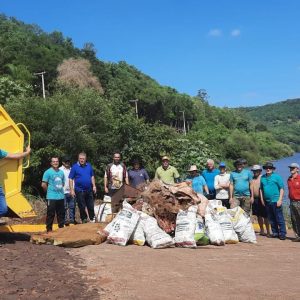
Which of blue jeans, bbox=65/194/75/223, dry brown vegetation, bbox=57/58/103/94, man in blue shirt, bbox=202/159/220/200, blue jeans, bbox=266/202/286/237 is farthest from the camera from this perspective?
dry brown vegetation, bbox=57/58/103/94

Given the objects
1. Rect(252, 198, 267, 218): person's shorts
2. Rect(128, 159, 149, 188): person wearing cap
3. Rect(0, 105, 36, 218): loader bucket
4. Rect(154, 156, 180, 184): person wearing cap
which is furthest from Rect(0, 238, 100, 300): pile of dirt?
Rect(252, 198, 267, 218): person's shorts

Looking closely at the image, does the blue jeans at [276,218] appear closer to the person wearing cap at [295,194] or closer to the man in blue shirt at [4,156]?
the person wearing cap at [295,194]

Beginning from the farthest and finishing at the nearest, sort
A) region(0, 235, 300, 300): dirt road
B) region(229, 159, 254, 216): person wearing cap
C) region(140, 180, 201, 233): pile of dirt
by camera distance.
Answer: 1. region(229, 159, 254, 216): person wearing cap
2. region(140, 180, 201, 233): pile of dirt
3. region(0, 235, 300, 300): dirt road

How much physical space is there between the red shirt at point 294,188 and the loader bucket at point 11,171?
16.9 feet

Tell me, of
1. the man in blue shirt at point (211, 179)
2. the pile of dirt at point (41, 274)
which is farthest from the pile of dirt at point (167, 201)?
the pile of dirt at point (41, 274)

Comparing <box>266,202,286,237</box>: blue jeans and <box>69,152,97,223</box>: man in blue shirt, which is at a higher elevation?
<box>69,152,97,223</box>: man in blue shirt

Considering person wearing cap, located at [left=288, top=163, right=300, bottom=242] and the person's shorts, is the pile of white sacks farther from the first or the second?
person wearing cap, located at [left=288, top=163, right=300, bottom=242]

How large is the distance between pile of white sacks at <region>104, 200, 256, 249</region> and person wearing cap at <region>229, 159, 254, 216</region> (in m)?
1.23

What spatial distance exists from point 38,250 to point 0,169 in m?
1.60

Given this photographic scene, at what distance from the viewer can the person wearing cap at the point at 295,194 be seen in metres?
9.41

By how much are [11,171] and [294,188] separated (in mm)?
5522

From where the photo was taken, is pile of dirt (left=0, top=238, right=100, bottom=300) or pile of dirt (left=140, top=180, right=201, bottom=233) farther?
pile of dirt (left=140, top=180, right=201, bottom=233)

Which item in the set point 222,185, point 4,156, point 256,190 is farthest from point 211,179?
point 4,156

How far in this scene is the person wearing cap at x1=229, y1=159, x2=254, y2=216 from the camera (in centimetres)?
983
